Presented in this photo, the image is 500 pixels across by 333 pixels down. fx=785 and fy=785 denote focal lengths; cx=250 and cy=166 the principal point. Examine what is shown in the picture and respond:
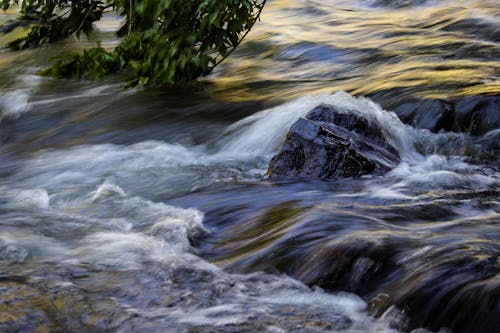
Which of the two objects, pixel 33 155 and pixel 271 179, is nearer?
pixel 271 179

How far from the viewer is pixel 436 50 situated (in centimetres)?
889

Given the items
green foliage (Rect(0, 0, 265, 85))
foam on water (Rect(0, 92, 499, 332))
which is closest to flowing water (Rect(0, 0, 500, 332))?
foam on water (Rect(0, 92, 499, 332))

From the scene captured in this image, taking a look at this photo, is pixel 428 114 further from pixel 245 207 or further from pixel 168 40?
Answer: pixel 168 40

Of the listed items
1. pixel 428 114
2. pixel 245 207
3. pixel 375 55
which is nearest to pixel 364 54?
pixel 375 55

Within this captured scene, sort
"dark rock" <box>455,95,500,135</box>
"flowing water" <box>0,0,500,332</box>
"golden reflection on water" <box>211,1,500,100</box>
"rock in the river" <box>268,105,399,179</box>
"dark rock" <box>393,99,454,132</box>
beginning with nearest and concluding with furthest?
"flowing water" <box>0,0,500,332</box>
"rock in the river" <box>268,105,399,179</box>
"dark rock" <box>455,95,500,135</box>
"dark rock" <box>393,99,454,132</box>
"golden reflection on water" <box>211,1,500,100</box>

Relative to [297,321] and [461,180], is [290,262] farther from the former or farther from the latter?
[461,180]

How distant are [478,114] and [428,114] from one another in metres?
0.41

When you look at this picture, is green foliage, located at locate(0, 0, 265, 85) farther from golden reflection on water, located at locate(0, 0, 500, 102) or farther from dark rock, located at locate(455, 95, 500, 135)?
dark rock, located at locate(455, 95, 500, 135)

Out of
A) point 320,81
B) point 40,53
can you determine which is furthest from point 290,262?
point 40,53

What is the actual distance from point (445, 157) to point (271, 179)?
54.5 inches

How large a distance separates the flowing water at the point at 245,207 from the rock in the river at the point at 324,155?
0.52 ft

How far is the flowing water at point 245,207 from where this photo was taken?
331 cm

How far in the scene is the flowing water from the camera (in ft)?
10.9

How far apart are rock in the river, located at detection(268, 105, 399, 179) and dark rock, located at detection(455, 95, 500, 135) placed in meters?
0.97
